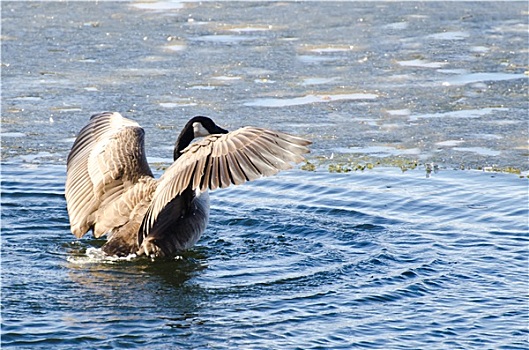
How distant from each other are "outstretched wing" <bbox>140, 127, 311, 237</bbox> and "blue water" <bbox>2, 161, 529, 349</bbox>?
758mm

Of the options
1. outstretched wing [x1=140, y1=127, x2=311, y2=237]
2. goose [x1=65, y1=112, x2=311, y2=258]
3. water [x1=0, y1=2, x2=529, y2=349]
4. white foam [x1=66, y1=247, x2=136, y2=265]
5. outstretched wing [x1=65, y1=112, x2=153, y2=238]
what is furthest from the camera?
outstretched wing [x1=65, y1=112, x2=153, y2=238]

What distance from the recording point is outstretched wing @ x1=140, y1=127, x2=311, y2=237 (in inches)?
246

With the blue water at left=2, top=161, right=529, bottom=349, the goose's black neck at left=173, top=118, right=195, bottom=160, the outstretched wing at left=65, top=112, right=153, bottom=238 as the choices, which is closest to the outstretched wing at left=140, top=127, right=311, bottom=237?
the blue water at left=2, top=161, right=529, bottom=349

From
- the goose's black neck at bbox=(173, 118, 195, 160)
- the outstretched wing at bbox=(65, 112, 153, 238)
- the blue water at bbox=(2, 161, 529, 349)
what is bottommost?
the blue water at bbox=(2, 161, 529, 349)

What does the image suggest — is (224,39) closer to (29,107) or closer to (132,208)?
(29,107)

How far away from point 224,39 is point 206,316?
783 centimetres

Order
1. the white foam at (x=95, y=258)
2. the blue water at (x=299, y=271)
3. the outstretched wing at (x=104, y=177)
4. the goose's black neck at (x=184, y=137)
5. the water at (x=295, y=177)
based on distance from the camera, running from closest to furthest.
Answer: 1. the blue water at (x=299, y=271)
2. the water at (x=295, y=177)
3. the white foam at (x=95, y=258)
4. the outstretched wing at (x=104, y=177)
5. the goose's black neck at (x=184, y=137)

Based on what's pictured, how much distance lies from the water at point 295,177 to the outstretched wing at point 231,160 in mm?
761

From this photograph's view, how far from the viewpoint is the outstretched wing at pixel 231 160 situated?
6258 mm

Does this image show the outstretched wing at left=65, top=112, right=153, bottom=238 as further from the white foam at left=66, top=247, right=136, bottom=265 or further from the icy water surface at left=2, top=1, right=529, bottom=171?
the icy water surface at left=2, top=1, right=529, bottom=171

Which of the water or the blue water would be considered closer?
the blue water

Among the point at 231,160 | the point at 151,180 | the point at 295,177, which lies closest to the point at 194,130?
the point at 151,180

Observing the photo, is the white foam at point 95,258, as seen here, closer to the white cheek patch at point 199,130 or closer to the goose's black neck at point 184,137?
the goose's black neck at point 184,137

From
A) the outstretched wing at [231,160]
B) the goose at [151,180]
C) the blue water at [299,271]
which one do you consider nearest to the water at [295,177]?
the blue water at [299,271]
